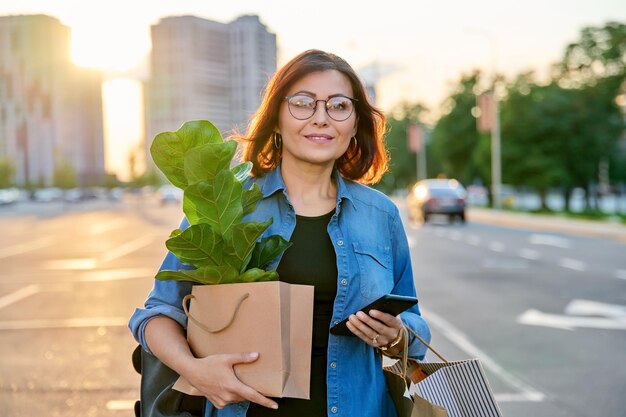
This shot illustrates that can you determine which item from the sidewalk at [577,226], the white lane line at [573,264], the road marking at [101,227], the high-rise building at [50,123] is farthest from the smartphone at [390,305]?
the high-rise building at [50,123]

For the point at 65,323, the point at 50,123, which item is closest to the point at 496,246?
the point at 65,323

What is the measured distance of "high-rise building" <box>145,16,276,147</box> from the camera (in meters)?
4.73

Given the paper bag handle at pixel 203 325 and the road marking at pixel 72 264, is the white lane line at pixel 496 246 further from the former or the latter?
the paper bag handle at pixel 203 325

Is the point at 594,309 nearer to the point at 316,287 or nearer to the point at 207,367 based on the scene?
the point at 316,287

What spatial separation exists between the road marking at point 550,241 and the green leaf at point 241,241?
59.4 feet

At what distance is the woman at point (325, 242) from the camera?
212 cm

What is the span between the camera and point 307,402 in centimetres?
217

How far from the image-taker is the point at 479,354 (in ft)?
23.6

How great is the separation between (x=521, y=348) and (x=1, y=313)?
610 cm

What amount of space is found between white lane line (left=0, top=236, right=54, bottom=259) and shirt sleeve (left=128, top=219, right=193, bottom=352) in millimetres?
17319

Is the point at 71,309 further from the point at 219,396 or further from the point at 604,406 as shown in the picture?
the point at 219,396

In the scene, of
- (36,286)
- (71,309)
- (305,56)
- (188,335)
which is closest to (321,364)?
(188,335)

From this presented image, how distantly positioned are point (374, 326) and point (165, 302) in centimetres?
56

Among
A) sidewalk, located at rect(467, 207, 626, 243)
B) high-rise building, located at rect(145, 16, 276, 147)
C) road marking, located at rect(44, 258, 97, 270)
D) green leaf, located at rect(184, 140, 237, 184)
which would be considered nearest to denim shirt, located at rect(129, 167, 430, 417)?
green leaf, located at rect(184, 140, 237, 184)
